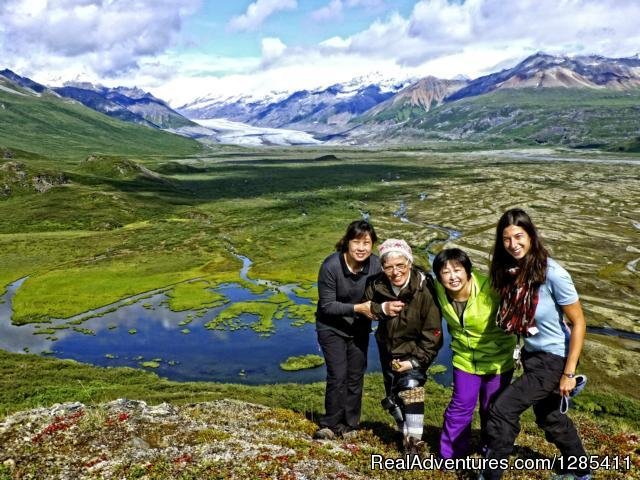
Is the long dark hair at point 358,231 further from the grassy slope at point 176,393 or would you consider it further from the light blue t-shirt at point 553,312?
the grassy slope at point 176,393

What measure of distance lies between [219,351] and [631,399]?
1351 inches

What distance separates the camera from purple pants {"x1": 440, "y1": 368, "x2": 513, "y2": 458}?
10945 millimetres

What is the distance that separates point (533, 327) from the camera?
9.70 metres

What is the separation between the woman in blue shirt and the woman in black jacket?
3069 mm

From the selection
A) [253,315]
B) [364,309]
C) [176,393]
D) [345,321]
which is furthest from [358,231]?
[253,315]

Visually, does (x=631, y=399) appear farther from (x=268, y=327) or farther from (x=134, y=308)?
(x=134, y=308)

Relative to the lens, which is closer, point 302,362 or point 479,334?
point 479,334

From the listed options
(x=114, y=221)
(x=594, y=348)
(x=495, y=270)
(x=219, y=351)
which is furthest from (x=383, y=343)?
(x=114, y=221)

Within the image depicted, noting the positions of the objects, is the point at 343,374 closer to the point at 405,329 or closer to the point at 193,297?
the point at 405,329

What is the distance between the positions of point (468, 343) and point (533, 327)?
5.18ft

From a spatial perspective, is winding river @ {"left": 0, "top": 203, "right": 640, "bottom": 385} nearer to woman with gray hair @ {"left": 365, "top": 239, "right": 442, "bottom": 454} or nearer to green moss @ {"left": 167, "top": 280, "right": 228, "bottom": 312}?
green moss @ {"left": 167, "top": 280, "right": 228, "bottom": 312}

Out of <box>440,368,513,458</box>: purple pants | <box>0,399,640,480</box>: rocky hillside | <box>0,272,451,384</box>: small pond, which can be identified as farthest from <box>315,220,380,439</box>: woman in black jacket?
<box>0,272,451,384</box>: small pond

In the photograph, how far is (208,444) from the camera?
12.7m

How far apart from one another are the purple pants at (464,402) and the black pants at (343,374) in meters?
2.63
